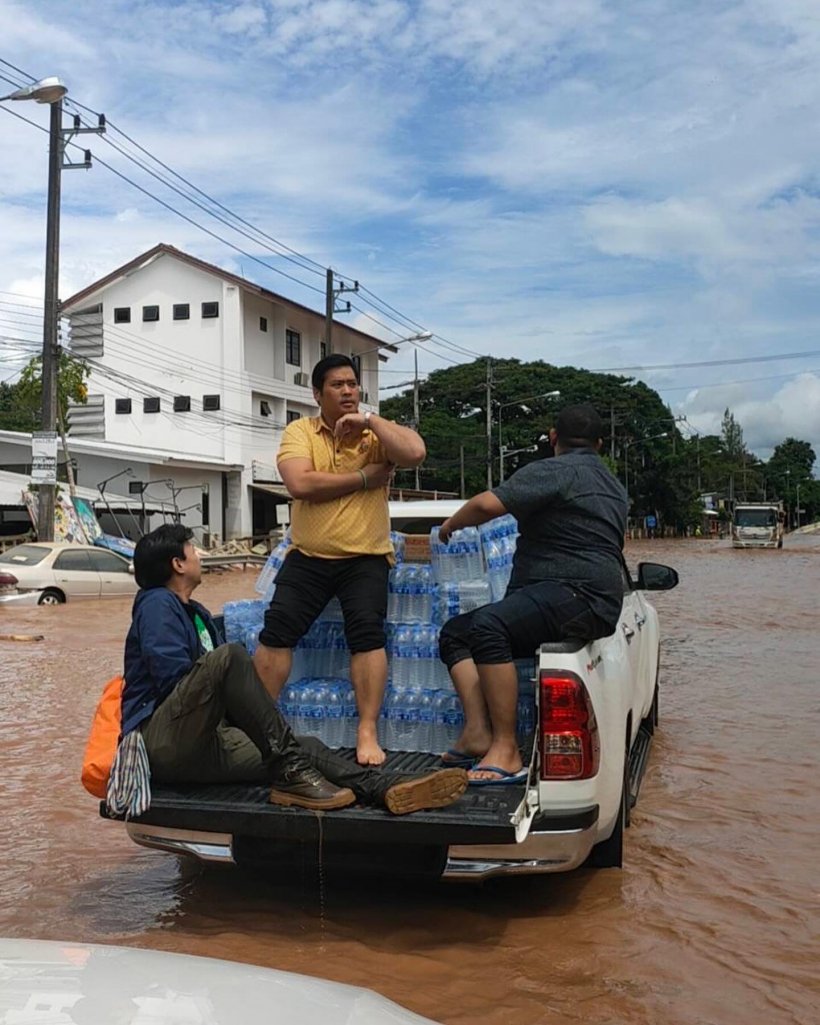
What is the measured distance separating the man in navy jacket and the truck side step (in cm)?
190

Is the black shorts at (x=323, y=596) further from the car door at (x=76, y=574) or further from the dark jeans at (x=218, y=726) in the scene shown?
the car door at (x=76, y=574)

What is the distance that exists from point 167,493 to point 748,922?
127ft

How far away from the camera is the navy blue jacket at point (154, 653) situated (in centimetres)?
454

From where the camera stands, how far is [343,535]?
17.1ft

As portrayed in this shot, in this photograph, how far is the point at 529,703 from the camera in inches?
191

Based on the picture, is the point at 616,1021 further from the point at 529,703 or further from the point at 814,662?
the point at 814,662

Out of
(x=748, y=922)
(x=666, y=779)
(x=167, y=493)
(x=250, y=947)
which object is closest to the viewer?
(x=250, y=947)

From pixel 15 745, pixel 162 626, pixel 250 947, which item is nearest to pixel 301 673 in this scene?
pixel 162 626

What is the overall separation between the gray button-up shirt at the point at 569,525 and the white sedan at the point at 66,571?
15939 mm

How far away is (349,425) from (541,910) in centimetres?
228

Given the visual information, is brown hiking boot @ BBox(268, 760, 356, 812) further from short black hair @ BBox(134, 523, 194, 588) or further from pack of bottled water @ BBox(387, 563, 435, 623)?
pack of bottled water @ BBox(387, 563, 435, 623)

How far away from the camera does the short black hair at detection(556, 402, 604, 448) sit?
5.14 m

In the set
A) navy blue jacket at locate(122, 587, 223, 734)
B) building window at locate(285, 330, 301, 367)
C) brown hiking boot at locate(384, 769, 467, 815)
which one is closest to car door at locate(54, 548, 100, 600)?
navy blue jacket at locate(122, 587, 223, 734)

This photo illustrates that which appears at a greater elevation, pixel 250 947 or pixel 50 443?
pixel 50 443
